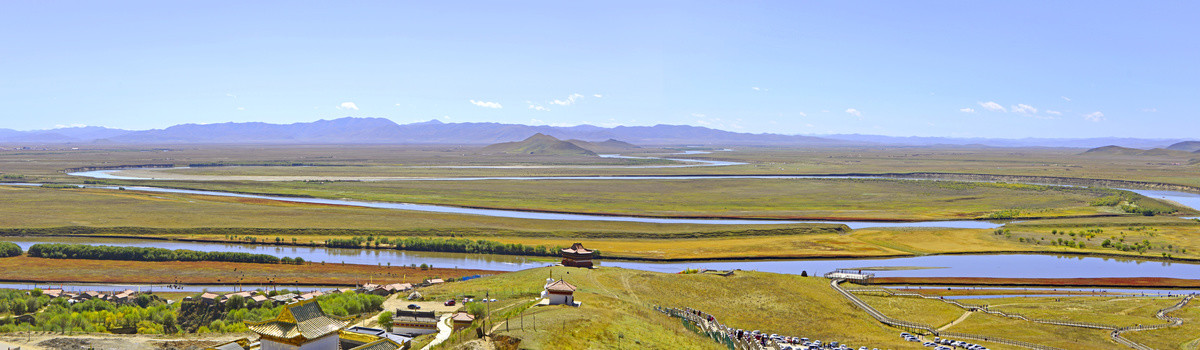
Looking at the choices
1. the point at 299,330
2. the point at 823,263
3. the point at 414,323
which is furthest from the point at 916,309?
the point at 299,330

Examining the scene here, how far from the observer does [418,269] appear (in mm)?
63281

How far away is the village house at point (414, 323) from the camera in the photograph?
35.9 m

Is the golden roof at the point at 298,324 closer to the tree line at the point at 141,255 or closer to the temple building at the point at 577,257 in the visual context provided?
the temple building at the point at 577,257

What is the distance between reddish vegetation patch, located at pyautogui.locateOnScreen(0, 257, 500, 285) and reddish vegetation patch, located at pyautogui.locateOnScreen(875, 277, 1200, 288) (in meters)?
31.3

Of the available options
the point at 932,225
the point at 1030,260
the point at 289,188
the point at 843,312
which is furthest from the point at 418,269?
the point at 289,188

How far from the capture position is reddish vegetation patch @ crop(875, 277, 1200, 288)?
59406mm

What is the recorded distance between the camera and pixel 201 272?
61.2m

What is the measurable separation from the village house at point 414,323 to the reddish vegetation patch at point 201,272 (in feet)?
69.5

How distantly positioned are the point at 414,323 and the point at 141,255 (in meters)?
40.7

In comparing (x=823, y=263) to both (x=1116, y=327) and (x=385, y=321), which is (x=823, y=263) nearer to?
(x=1116, y=327)

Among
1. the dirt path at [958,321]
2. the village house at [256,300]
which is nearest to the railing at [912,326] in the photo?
the dirt path at [958,321]

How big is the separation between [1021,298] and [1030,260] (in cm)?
2148

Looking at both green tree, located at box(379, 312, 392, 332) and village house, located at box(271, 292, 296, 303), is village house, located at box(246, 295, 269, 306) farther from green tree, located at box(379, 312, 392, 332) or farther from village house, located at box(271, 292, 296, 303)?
green tree, located at box(379, 312, 392, 332)

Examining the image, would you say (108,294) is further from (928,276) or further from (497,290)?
(928,276)
